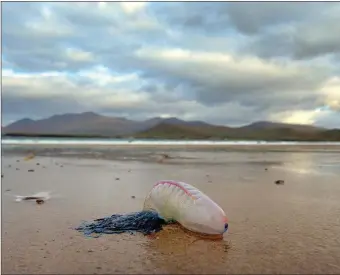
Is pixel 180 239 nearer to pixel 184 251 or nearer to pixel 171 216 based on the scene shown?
pixel 184 251

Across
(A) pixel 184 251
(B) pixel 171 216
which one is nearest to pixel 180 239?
(A) pixel 184 251

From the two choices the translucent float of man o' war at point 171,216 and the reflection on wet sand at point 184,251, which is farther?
the translucent float of man o' war at point 171,216

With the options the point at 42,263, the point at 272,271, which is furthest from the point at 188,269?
the point at 42,263

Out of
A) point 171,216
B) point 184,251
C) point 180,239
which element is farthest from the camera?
point 171,216

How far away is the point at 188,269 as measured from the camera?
176 inches

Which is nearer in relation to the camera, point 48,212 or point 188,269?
point 188,269

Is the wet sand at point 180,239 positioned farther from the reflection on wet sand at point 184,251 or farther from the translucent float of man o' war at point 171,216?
the translucent float of man o' war at point 171,216

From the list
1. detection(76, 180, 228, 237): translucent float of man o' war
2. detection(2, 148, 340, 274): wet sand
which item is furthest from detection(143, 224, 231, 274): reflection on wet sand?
detection(76, 180, 228, 237): translucent float of man o' war

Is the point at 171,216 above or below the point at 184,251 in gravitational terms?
above

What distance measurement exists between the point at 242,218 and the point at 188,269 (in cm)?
277

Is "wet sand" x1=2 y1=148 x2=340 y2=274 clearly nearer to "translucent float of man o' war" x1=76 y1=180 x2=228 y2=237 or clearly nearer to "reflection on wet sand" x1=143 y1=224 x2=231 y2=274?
"reflection on wet sand" x1=143 y1=224 x2=231 y2=274

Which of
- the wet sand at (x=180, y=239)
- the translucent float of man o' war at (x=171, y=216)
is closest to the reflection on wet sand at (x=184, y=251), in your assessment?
the wet sand at (x=180, y=239)

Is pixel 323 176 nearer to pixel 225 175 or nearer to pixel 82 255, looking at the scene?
pixel 225 175

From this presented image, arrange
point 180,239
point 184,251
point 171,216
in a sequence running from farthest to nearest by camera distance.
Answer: point 171,216
point 180,239
point 184,251
